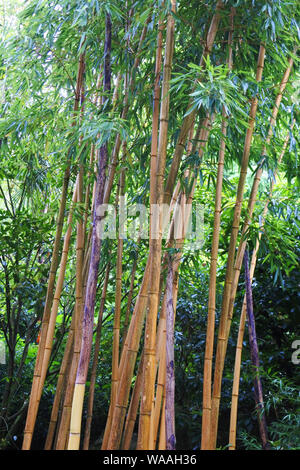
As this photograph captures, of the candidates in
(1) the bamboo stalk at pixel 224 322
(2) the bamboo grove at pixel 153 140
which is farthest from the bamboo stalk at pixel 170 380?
(1) the bamboo stalk at pixel 224 322

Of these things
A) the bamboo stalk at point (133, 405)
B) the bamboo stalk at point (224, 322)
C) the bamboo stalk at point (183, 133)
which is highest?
the bamboo stalk at point (183, 133)

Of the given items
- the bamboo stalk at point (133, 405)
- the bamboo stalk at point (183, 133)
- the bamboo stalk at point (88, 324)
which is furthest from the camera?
the bamboo stalk at point (133, 405)

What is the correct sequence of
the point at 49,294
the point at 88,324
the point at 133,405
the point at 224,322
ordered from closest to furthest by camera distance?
the point at 88,324
the point at 224,322
the point at 133,405
the point at 49,294

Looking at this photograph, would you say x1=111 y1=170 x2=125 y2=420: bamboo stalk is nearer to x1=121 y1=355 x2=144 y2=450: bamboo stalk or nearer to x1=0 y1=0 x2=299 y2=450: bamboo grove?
x1=0 y1=0 x2=299 y2=450: bamboo grove

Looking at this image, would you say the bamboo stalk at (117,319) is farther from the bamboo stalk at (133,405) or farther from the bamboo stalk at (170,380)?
the bamboo stalk at (170,380)

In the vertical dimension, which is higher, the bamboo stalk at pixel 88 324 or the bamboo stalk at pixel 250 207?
the bamboo stalk at pixel 250 207

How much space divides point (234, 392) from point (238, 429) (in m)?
0.99

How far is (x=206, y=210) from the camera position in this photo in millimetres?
4117

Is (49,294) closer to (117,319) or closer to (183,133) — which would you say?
(117,319)

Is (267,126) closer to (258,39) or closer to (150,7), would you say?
(258,39)

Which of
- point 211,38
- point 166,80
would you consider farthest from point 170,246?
point 211,38

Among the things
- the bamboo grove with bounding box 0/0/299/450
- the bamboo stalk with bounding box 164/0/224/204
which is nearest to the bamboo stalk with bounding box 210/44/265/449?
the bamboo grove with bounding box 0/0/299/450

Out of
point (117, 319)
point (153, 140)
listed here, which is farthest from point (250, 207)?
point (117, 319)

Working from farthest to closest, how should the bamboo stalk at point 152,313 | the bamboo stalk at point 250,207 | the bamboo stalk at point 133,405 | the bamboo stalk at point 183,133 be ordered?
the bamboo stalk at point 250,207 → the bamboo stalk at point 133,405 → the bamboo stalk at point 183,133 → the bamboo stalk at point 152,313
